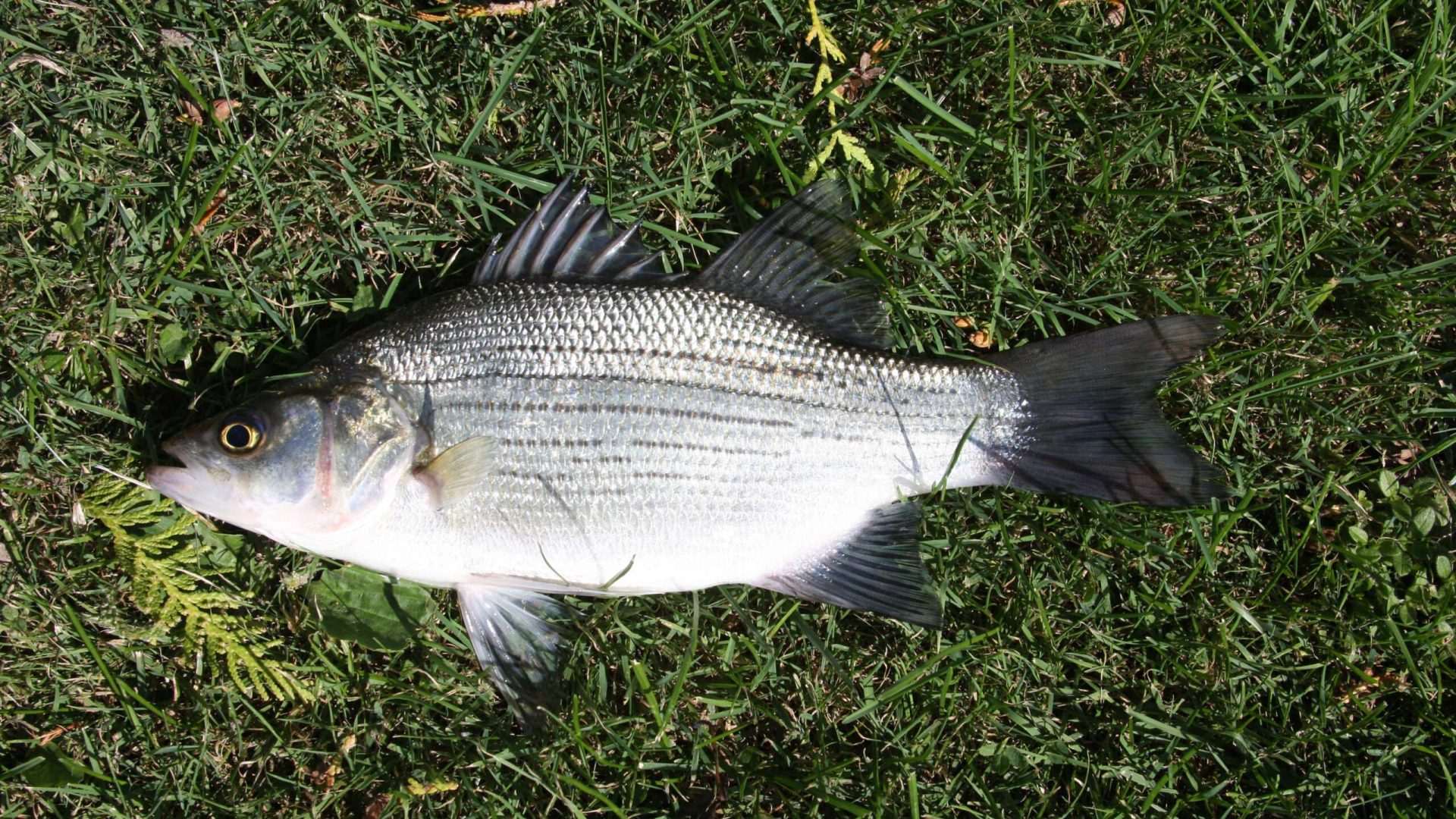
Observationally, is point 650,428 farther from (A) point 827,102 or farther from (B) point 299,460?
(A) point 827,102

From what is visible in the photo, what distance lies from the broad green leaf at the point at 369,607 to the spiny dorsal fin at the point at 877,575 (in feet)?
3.93

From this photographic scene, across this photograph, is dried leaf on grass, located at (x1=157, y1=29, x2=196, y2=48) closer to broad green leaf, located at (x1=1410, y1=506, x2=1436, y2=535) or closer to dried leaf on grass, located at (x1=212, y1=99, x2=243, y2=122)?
dried leaf on grass, located at (x1=212, y1=99, x2=243, y2=122)

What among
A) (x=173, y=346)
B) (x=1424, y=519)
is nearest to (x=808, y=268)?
(x=173, y=346)

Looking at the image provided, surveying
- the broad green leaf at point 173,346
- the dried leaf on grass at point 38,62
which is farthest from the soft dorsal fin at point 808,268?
A: the dried leaf on grass at point 38,62

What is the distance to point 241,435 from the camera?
282cm

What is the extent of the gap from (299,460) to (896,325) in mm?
2036

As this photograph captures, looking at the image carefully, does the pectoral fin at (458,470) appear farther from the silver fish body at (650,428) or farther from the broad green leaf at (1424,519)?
the broad green leaf at (1424,519)

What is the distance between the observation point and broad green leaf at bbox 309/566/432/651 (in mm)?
3141

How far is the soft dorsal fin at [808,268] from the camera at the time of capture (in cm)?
312

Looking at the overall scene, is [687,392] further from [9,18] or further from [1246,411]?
[9,18]

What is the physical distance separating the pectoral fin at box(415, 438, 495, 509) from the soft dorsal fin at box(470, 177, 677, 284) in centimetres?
59

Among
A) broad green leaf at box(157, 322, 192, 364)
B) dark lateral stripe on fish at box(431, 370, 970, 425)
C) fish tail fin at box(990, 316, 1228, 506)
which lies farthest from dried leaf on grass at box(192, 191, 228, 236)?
fish tail fin at box(990, 316, 1228, 506)

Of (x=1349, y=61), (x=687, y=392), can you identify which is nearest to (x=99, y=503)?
(x=687, y=392)

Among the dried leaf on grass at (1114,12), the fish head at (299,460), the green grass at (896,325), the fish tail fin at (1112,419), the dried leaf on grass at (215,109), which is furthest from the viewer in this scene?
the dried leaf on grass at (1114,12)
